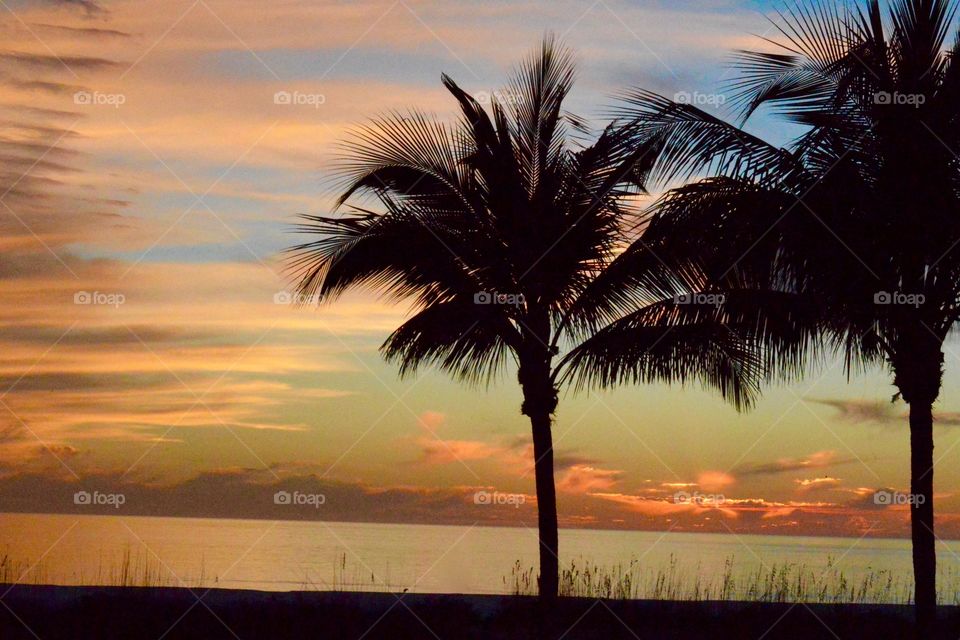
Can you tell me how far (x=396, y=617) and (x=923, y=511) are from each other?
6.42 metres

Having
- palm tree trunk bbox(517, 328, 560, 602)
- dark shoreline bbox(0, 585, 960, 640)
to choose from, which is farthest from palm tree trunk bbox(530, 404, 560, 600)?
dark shoreline bbox(0, 585, 960, 640)

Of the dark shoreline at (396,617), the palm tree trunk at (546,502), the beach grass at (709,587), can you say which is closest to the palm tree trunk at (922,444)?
the dark shoreline at (396,617)

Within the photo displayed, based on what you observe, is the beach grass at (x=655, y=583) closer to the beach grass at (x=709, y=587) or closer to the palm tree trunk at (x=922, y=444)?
the beach grass at (x=709, y=587)

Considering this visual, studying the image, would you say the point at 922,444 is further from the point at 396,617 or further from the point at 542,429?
the point at 396,617

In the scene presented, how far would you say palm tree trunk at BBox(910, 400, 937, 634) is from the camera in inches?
494

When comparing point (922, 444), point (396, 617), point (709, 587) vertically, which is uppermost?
point (922, 444)

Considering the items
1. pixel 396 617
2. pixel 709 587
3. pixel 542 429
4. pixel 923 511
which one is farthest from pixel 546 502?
pixel 923 511

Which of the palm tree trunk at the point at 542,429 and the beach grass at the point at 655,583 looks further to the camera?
the beach grass at the point at 655,583

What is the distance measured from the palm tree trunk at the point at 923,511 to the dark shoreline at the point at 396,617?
0.84 m

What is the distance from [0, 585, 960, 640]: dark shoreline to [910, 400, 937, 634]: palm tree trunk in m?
0.84

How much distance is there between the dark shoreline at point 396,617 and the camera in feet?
42.1

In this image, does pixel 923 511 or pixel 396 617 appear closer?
pixel 923 511

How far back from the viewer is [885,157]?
1302 centimetres

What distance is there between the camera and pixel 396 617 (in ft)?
44.5
